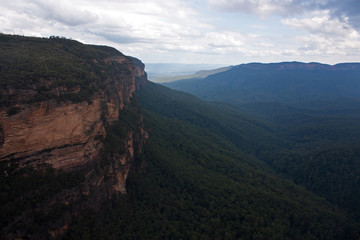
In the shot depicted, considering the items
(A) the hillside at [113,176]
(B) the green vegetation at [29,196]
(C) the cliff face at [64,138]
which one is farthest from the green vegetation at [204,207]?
(B) the green vegetation at [29,196]

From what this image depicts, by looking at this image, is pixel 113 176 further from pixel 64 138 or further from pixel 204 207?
pixel 204 207

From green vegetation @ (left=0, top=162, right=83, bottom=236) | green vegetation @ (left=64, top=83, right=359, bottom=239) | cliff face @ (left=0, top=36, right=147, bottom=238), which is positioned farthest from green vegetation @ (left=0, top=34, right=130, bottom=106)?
green vegetation @ (left=64, top=83, right=359, bottom=239)

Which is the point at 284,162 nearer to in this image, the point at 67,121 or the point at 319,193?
the point at 319,193

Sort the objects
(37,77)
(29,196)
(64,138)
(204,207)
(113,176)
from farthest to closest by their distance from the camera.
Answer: (204,207), (113,176), (64,138), (37,77), (29,196)

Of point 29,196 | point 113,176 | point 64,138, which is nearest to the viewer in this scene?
point 29,196

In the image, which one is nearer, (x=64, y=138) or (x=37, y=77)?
(x=37, y=77)

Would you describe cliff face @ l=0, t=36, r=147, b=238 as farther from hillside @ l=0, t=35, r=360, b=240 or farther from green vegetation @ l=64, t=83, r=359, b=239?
green vegetation @ l=64, t=83, r=359, b=239

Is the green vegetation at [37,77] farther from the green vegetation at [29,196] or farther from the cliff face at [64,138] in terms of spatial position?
the green vegetation at [29,196]

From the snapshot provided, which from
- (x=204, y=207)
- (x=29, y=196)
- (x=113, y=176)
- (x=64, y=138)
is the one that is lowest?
(x=204, y=207)

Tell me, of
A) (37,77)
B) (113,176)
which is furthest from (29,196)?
(37,77)
